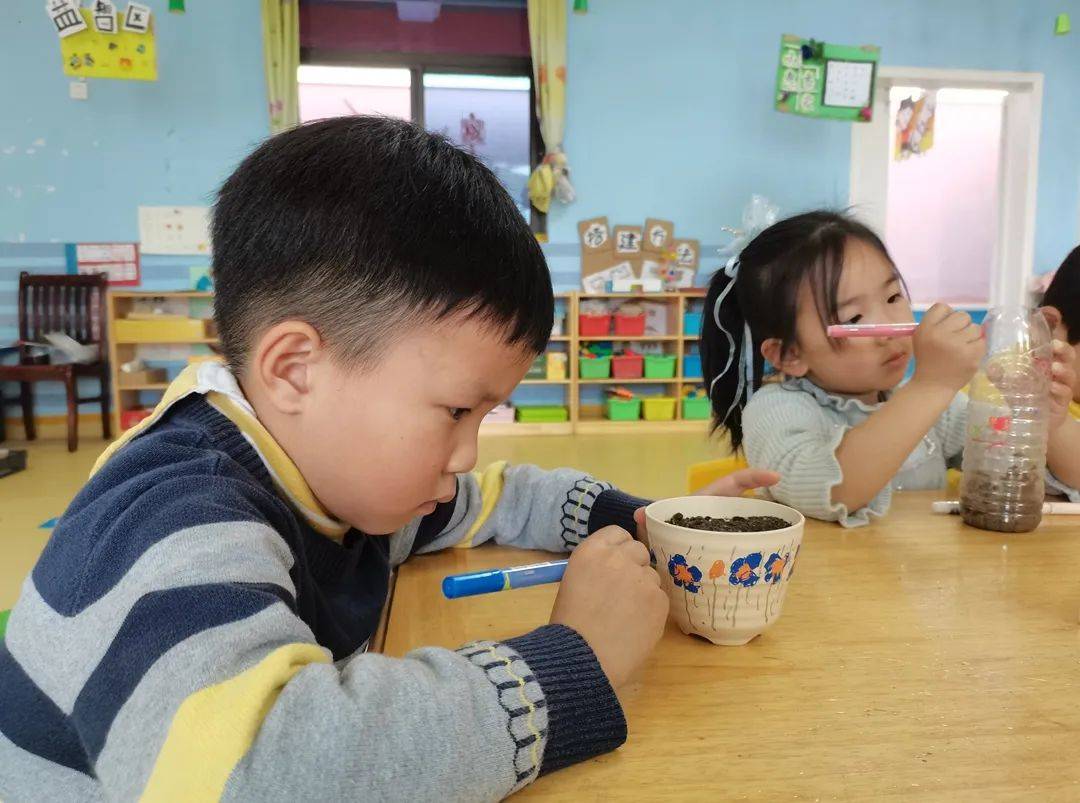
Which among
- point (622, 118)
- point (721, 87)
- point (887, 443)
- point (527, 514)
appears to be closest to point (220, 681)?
point (527, 514)

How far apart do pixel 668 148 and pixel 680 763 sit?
4.73 metres

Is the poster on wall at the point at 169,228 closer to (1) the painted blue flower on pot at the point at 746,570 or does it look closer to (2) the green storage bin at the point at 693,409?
(2) the green storage bin at the point at 693,409

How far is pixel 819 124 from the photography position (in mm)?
4816

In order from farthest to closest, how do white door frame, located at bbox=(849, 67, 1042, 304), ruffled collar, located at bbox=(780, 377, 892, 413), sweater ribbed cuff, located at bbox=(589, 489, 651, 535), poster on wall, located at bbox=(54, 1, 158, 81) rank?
white door frame, located at bbox=(849, 67, 1042, 304) < poster on wall, located at bbox=(54, 1, 158, 81) < ruffled collar, located at bbox=(780, 377, 892, 413) < sweater ribbed cuff, located at bbox=(589, 489, 651, 535)

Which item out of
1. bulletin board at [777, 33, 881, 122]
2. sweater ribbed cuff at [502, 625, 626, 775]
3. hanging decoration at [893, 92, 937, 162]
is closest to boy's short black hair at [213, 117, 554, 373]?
sweater ribbed cuff at [502, 625, 626, 775]

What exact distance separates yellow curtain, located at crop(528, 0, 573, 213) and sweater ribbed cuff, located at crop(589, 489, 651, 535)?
12.9 ft

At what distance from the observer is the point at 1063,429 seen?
1.04m

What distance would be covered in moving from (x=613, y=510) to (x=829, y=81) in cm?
393

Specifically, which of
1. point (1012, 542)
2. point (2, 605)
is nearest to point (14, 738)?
point (1012, 542)

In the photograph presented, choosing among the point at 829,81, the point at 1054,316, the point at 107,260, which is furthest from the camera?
the point at 107,260

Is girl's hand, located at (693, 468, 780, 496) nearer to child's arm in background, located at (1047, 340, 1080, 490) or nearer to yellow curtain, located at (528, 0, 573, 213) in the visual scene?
child's arm in background, located at (1047, 340, 1080, 490)

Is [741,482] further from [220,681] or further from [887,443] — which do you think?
[220,681]

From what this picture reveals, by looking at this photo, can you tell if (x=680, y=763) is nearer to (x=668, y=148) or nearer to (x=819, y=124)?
(x=668, y=148)

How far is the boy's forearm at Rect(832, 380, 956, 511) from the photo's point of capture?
3.01ft
